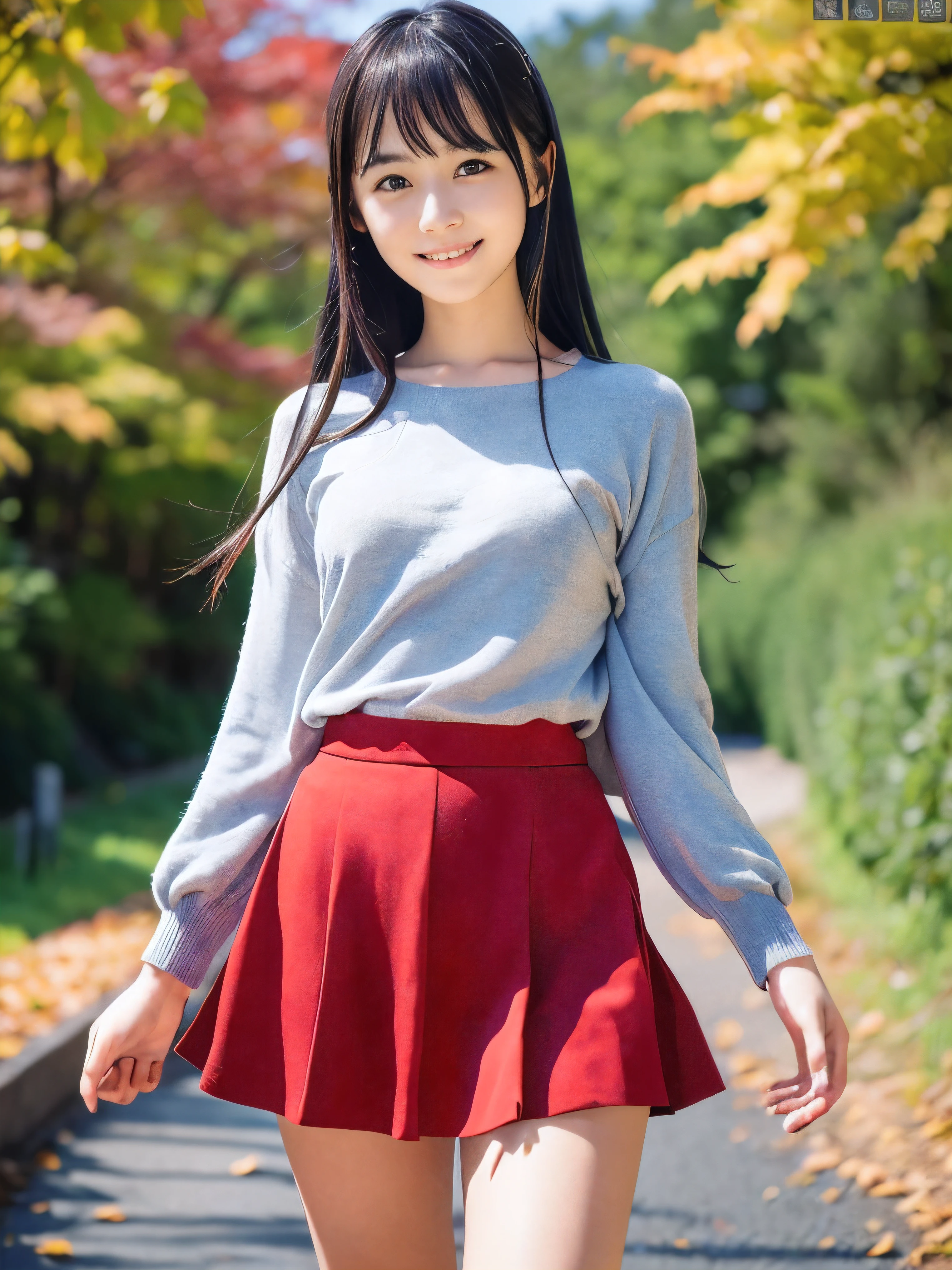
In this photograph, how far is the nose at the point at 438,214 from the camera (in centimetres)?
182

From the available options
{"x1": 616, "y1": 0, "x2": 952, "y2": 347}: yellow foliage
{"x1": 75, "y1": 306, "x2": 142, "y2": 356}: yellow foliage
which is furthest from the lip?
{"x1": 75, "y1": 306, "x2": 142, "y2": 356}: yellow foliage

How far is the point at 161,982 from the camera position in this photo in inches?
71.2

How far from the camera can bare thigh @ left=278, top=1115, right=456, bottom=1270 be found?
5.64ft

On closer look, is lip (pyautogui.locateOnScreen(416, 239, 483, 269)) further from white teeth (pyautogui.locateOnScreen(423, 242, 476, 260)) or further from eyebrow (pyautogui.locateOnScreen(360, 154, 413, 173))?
eyebrow (pyautogui.locateOnScreen(360, 154, 413, 173))

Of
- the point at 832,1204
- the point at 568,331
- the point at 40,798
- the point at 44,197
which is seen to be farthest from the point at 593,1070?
the point at 44,197

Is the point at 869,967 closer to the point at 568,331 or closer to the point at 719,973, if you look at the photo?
the point at 719,973

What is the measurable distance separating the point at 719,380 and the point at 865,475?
8.85 meters

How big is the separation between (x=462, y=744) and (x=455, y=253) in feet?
2.27

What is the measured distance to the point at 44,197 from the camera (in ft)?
30.1

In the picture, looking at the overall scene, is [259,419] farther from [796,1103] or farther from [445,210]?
[796,1103]

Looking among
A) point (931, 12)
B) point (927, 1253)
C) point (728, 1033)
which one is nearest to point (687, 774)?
point (927, 1253)

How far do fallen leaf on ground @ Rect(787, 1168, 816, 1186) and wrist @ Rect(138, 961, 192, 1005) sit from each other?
256 centimetres

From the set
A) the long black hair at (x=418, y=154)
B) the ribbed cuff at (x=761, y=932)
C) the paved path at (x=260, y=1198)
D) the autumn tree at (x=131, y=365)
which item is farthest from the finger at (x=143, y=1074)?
the autumn tree at (x=131, y=365)

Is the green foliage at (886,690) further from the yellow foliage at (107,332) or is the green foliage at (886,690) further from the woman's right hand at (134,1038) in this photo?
the yellow foliage at (107,332)
